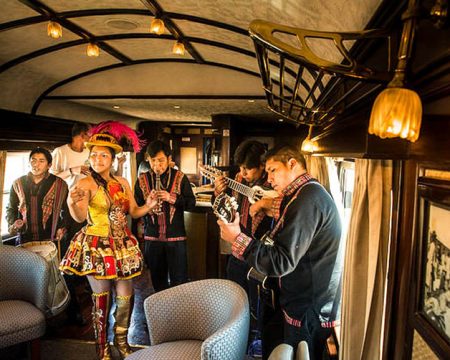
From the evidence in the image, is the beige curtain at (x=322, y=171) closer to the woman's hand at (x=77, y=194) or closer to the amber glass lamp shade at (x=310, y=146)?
the amber glass lamp shade at (x=310, y=146)

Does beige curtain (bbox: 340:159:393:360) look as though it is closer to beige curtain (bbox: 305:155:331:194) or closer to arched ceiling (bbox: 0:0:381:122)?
arched ceiling (bbox: 0:0:381:122)

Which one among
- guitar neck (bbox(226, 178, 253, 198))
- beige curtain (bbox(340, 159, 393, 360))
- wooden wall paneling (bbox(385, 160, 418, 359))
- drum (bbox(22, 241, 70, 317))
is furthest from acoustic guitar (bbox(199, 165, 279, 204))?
drum (bbox(22, 241, 70, 317))

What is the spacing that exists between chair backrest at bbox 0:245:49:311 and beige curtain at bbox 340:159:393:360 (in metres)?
2.01

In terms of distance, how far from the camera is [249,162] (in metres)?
2.82

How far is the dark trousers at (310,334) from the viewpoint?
1.76m

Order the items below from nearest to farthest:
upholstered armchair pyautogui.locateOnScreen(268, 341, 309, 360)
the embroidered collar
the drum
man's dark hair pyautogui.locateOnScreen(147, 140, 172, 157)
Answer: upholstered armchair pyautogui.locateOnScreen(268, 341, 309, 360) → the embroidered collar → the drum → man's dark hair pyautogui.locateOnScreen(147, 140, 172, 157)

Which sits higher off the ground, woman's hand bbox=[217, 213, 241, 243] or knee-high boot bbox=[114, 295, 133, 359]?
woman's hand bbox=[217, 213, 241, 243]

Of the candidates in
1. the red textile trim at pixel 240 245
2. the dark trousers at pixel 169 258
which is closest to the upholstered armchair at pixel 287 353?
the red textile trim at pixel 240 245

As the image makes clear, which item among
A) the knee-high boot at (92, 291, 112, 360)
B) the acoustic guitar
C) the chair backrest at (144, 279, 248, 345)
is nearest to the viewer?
the chair backrest at (144, 279, 248, 345)

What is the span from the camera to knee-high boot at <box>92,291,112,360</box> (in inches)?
97.7

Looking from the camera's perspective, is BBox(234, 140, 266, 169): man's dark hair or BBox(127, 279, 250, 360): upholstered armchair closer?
BBox(127, 279, 250, 360): upholstered armchair

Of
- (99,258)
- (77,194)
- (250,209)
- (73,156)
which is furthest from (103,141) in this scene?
(73,156)

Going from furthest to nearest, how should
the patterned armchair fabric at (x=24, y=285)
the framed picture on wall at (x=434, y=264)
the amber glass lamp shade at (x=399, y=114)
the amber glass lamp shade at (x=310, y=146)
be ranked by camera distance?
the patterned armchair fabric at (x=24, y=285)
the amber glass lamp shade at (x=310, y=146)
the framed picture on wall at (x=434, y=264)
the amber glass lamp shade at (x=399, y=114)

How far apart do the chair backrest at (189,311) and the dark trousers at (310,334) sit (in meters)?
0.37
